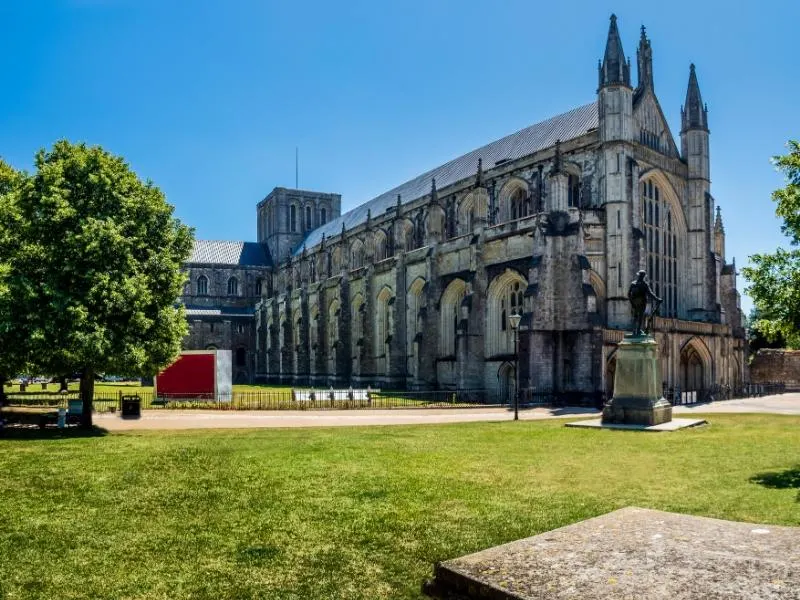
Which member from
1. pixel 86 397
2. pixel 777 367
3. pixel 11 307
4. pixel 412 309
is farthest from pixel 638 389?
pixel 777 367

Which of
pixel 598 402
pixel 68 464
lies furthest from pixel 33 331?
pixel 598 402

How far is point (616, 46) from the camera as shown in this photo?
36.4 metres

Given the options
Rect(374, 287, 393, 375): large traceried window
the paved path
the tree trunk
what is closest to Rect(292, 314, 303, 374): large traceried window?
Rect(374, 287, 393, 375): large traceried window

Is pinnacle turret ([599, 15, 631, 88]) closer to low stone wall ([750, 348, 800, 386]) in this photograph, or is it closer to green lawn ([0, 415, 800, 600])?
green lawn ([0, 415, 800, 600])

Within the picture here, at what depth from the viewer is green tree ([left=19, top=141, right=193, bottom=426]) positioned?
1855 cm

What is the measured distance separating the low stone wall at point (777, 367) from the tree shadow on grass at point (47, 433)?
185 ft

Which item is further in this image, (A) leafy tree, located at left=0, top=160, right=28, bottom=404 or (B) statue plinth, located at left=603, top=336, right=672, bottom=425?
(B) statue plinth, located at left=603, top=336, right=672, bottom=425

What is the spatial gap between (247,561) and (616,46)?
3690 cm

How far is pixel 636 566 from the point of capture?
5164 mm

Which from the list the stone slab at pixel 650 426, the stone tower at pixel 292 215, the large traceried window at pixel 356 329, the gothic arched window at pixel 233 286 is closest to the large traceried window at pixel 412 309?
the large traceried window at pixel 356 329

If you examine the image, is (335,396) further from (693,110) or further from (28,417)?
(693,110)

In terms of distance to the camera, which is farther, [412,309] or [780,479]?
[412,309]

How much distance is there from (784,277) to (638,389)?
22.5ft

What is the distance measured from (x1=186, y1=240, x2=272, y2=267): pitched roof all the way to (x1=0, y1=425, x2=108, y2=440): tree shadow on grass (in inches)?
2536
